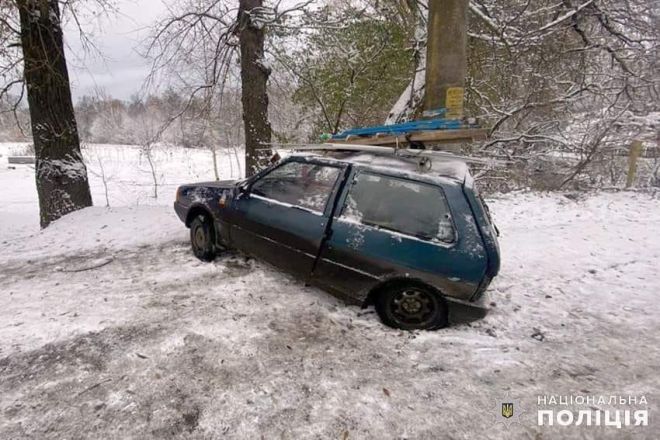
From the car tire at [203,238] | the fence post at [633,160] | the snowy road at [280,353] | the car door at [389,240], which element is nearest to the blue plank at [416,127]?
the car door at [389,240]

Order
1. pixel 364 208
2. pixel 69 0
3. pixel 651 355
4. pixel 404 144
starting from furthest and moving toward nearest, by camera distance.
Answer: pixel 69 0, pixel 404 144, pixel 364 208, pixel 651 355

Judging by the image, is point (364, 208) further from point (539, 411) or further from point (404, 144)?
point (539, 411)

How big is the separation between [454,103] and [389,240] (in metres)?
2.92

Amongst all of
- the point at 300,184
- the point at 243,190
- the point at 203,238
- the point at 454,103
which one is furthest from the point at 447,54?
the point at 203,238

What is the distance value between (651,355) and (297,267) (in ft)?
10.1

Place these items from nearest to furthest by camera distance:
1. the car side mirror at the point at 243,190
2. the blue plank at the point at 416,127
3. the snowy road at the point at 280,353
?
the snowy road at the point at 280,353 < the blue plank at the point at 416,127 < the car side mirror at the point at 243,190

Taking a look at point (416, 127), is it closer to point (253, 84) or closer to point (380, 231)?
point (380, 231)

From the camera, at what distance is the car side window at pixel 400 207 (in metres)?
2.93

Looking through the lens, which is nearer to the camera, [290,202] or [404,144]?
[290,202]

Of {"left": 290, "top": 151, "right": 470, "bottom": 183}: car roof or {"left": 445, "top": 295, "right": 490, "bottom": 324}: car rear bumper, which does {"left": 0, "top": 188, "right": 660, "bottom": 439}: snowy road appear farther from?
{"left": 290, "top": 151, "right": 470, "bottom": 183}: car roof

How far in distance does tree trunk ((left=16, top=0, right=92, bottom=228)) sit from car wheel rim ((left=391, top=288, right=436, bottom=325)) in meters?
6.23

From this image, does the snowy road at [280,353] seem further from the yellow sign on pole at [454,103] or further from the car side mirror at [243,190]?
the yellow sign on pole at [454,103]

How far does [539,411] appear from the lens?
7.18 ft

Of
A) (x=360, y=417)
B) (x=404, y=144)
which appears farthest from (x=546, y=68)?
(x=360, y=417)
